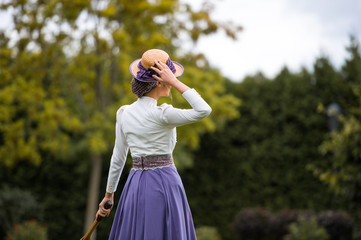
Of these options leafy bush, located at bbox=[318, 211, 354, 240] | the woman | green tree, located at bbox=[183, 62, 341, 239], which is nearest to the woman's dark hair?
the woman

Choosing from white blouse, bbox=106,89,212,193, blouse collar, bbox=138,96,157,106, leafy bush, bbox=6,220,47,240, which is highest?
blouse collar, bbox=138,96,157,106

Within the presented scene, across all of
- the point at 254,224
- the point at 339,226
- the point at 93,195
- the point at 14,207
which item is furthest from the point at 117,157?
the point at 14,207

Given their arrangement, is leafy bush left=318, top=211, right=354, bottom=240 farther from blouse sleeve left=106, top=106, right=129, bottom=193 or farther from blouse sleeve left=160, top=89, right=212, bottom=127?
blouse sleeve left=160, top=89, right=212, bottom=127

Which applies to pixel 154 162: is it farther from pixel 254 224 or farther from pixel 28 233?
pixel 254 224

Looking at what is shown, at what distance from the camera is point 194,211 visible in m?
9.96

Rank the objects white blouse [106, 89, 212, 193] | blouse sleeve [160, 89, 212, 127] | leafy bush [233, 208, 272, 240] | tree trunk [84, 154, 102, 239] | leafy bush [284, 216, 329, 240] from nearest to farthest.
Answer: blouse sleeve [160, 89, 212, 127]
white blouse [106, 89, 212, 193]
leafy bush [284, 216, 329, 240]
leafy bush [233, 208, 272, 240]
tree trunk [84, 154, 102, 239]

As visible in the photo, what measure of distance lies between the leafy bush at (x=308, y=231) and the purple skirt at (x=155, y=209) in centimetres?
466

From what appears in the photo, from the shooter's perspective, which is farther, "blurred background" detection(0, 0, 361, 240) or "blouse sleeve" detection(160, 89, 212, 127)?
"blurred background" detection(0, 0, 361, 240)

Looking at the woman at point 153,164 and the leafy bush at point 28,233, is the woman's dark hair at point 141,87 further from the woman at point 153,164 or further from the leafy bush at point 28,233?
the leafy bush at point 28,233

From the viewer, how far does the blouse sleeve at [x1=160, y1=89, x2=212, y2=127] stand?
2457 mm

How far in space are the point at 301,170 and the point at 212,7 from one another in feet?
12.1

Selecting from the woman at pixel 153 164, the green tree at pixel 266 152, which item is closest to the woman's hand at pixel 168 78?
the woman at pixel 153 164

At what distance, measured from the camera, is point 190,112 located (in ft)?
8.13

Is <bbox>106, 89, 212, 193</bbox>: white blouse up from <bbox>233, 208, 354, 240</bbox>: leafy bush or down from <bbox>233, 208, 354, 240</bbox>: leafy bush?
up
